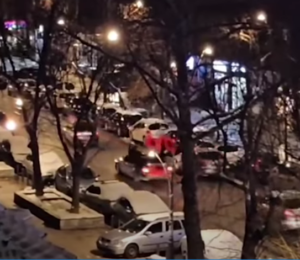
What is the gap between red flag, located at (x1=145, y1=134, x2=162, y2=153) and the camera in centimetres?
3275

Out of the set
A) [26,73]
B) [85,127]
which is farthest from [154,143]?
[26,73]

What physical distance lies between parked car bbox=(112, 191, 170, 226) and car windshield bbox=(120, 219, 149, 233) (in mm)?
634

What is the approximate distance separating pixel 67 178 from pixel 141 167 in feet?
10.8

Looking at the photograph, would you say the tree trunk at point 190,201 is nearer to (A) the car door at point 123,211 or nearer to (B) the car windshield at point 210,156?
(A) the car door at point 123,211

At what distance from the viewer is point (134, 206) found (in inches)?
887

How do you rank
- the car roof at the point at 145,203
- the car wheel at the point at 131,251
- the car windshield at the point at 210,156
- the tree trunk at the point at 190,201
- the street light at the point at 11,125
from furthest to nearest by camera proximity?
the street light at the point at 11,125
the car windshield at the point at 210,156
the car roof at the point at 145,203
the car wheel at the point at 131,251
the tree trunk at the point at 190,201

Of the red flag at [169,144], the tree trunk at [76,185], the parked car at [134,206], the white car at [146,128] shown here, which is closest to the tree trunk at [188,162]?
the parked car at [134,206]

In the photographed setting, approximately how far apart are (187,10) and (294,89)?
2631 millimetres

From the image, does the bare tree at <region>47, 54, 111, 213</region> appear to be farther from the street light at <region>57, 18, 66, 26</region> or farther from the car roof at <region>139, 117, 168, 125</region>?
the car roof at <region>139, 117, 168, 125</region>

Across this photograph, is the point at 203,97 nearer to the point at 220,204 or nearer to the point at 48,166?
the point at 220,204

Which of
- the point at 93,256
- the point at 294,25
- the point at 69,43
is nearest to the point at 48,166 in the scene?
the point at 69,43

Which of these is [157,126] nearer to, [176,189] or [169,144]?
[169,144]

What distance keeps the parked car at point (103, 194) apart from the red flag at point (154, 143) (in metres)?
6.79

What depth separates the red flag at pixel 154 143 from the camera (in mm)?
32750
